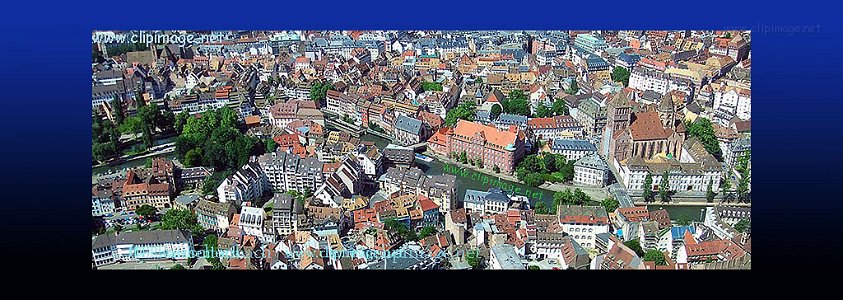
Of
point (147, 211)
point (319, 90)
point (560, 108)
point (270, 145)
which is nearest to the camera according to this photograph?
point (147, 211)

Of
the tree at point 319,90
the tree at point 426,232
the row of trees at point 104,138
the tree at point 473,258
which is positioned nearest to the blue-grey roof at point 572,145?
the tree at point 426,232

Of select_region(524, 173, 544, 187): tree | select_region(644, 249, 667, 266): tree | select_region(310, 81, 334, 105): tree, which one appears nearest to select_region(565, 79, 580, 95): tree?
select_region(524, 173, 544, 187): tree

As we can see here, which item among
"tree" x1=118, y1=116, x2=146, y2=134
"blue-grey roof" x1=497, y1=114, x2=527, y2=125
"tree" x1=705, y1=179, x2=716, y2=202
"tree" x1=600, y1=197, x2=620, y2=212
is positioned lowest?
"tree" x1=600, y1=197, x2=620, y2=212

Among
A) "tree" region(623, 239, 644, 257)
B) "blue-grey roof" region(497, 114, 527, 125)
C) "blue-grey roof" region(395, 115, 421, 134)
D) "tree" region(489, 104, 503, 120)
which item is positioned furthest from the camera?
"tree" region(489, 104, 503, 120)

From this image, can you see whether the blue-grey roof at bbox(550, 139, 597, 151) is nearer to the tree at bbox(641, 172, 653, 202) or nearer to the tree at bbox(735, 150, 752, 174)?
the tree at bbox(641, 172, 653, 202)

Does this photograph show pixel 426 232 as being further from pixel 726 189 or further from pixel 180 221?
pixel 726 189

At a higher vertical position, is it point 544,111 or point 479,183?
point 544,111

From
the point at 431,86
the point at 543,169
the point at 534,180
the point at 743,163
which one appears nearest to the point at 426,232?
the point at 534,180
